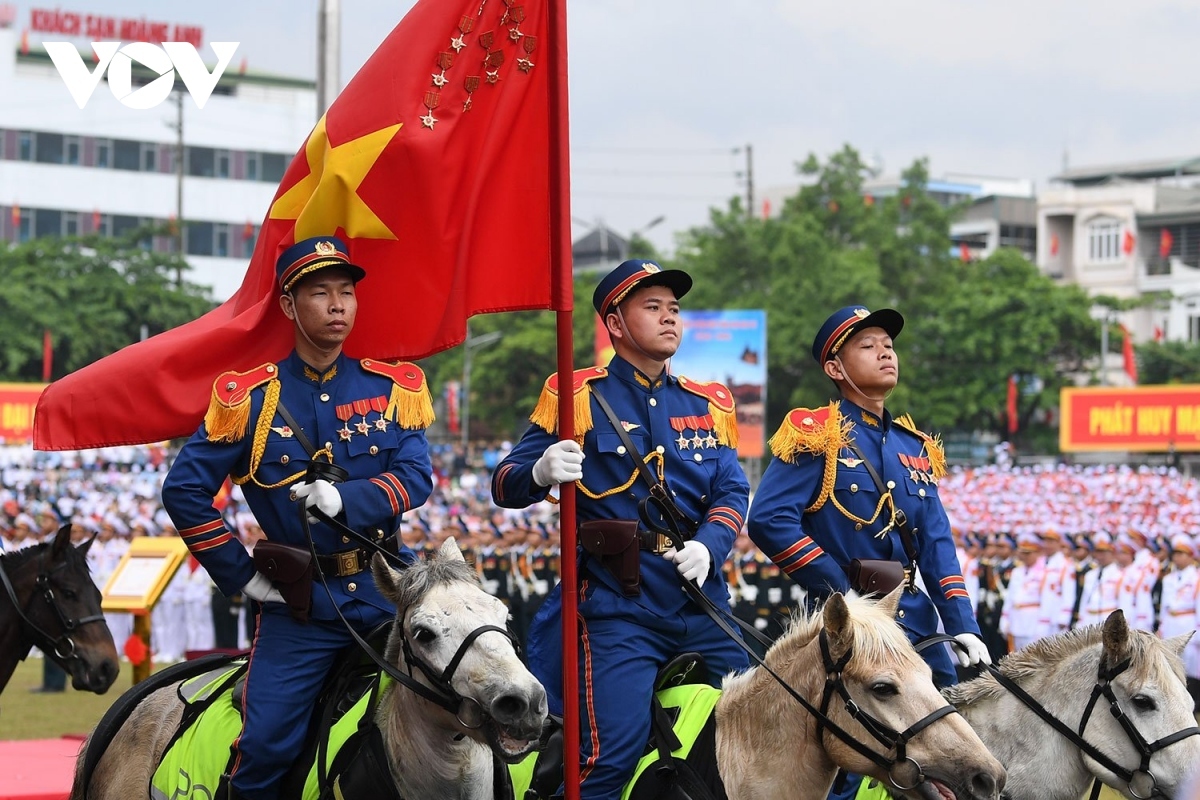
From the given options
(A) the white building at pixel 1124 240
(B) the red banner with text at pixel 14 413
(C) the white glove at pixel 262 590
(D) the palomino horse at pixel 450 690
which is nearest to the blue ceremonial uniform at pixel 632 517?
(D) the palomino horse at pixel 450 690

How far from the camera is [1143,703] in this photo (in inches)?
216

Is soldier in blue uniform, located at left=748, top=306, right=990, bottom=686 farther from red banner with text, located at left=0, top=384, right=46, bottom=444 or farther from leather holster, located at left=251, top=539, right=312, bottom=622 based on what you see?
red banner with text, located at left=0, top=384, right=46, bottom=444

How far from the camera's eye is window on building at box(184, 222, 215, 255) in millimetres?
70312

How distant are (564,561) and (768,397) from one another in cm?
5119

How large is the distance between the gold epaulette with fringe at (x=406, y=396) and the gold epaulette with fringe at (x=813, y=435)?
4.70 ft

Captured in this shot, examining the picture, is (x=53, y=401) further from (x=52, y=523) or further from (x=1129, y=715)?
(x=52, y=523)

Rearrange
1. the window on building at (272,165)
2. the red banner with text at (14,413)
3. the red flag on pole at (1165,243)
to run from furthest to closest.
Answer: the red flag on pole at (1165,243) < the window on building at (272,165) < the red banner with text at (14,413)

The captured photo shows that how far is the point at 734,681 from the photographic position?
215 inches

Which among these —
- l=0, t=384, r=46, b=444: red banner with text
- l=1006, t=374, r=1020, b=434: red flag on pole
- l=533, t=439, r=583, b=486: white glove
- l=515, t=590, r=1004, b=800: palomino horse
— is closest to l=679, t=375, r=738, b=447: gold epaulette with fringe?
l=533, t=439, r=583, b=486: white glove

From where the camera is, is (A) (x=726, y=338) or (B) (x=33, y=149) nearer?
(A) (x=726, y=338)

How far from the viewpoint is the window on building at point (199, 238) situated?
7031cm

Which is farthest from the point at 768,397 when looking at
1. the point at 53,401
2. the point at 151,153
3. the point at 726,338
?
the point at 53,401

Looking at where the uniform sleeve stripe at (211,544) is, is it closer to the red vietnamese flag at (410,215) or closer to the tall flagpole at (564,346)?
the red vietnamese flag at (410,215)

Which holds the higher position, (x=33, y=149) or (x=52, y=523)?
(x=33, y=149)
